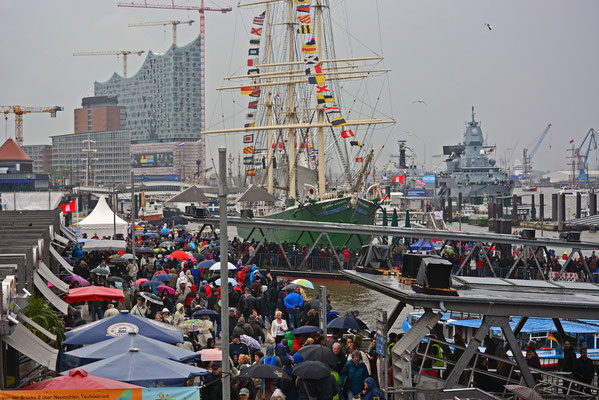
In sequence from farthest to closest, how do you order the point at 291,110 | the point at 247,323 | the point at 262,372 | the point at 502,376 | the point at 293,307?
the point at 291,110 → the point at 293,307 → the point at 247,323 → the point at 262,372 → the point at 502,376

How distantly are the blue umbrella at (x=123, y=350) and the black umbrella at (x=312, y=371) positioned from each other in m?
2.00

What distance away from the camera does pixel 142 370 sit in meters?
11.8

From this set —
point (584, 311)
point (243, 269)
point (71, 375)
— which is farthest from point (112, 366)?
point (243, 269)

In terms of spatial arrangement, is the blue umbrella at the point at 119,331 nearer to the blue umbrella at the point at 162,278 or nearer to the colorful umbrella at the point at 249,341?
the colorful umbrella at the point at 249,341

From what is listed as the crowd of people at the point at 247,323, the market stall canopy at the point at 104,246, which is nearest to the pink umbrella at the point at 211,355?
the crowd of people at the point at 247,323

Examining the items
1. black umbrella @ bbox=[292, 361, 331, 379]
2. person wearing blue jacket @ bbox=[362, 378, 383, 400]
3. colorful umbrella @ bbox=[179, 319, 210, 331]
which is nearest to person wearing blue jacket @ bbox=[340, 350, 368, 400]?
person wearing blue jacket @ bbox=[362, 378, 383, 400]

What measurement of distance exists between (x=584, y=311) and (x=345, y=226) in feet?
76.4

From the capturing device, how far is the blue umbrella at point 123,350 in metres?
13.0

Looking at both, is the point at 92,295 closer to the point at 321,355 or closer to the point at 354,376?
the point at 321,355

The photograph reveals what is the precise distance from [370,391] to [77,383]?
14.5ft

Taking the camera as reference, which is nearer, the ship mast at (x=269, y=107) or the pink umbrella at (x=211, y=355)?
the pink umbrella at (x=211, y=355)

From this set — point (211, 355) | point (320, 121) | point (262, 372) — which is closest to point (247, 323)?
point (211, 355)

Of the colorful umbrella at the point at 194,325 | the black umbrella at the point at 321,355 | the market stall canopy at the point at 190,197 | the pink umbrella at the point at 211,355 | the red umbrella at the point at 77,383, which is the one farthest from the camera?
the market stall canopy at the point at 190,197

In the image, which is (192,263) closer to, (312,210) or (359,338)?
(359,338)
